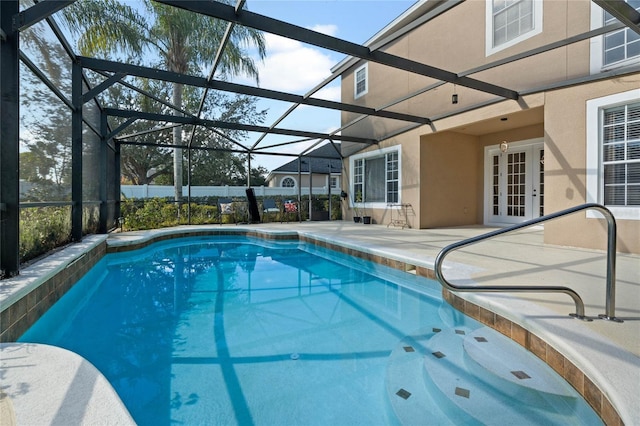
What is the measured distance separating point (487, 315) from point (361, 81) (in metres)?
10.2

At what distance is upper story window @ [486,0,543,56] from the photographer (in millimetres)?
6199

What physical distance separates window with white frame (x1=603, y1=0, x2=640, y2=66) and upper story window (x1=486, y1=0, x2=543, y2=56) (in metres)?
1.32

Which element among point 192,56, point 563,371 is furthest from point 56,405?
point 192,56

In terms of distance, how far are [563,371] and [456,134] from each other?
315 inches

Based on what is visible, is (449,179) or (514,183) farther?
(449,179)

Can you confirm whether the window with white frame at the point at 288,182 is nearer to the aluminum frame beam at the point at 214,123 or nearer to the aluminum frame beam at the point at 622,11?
the aluminum frame beam at the point at 214,123

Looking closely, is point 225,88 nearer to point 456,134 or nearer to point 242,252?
point 242,252

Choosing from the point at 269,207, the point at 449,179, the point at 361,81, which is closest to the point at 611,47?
the point at 449,179

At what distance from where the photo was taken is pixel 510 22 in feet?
22.1

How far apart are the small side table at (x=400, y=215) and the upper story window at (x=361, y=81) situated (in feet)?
14.2

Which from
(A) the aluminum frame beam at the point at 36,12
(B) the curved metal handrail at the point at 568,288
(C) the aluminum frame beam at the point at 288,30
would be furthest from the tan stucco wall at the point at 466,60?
(A) the aluminum frame beam at the point at 36,12

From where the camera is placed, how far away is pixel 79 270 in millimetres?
4824

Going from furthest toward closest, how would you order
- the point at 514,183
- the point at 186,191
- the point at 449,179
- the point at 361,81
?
1. the point at 186,191
2. the point at 361,81
3. the point at 449,179
4. the point at 514,183

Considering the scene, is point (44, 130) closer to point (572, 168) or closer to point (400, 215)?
point (400, 215)
